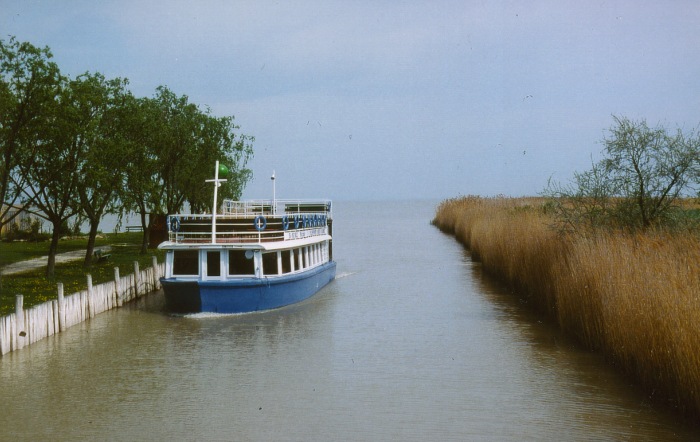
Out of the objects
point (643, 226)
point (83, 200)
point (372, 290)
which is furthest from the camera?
point (372, 290)

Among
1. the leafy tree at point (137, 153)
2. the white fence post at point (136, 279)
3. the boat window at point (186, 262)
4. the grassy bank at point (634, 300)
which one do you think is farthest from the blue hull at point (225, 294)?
the grassy bank at point (634, 300)

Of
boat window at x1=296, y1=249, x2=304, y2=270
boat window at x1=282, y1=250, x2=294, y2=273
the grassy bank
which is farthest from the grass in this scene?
the grassy bank

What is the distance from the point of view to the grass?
81.0 feet

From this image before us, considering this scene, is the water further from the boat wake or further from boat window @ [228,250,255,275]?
boat window @ [228,250,255,275]

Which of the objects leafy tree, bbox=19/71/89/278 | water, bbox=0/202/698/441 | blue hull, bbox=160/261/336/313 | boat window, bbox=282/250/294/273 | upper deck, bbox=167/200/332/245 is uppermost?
leafy tree, bbox=19/71/89/278

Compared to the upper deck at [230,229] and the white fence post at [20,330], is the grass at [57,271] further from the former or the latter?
the upper deck at [230,229]

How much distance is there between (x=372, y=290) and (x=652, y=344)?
21.8 metres

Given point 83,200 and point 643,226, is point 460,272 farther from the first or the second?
point 83,200

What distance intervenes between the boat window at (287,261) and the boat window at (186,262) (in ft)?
11.2

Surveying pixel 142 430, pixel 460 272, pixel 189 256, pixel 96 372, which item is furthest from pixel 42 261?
pixel 142 430

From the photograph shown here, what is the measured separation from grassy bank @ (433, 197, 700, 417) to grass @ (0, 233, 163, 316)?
1634 cm

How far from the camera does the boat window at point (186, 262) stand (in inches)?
1021

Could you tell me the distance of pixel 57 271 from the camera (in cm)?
3206

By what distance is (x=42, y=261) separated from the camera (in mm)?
36250
